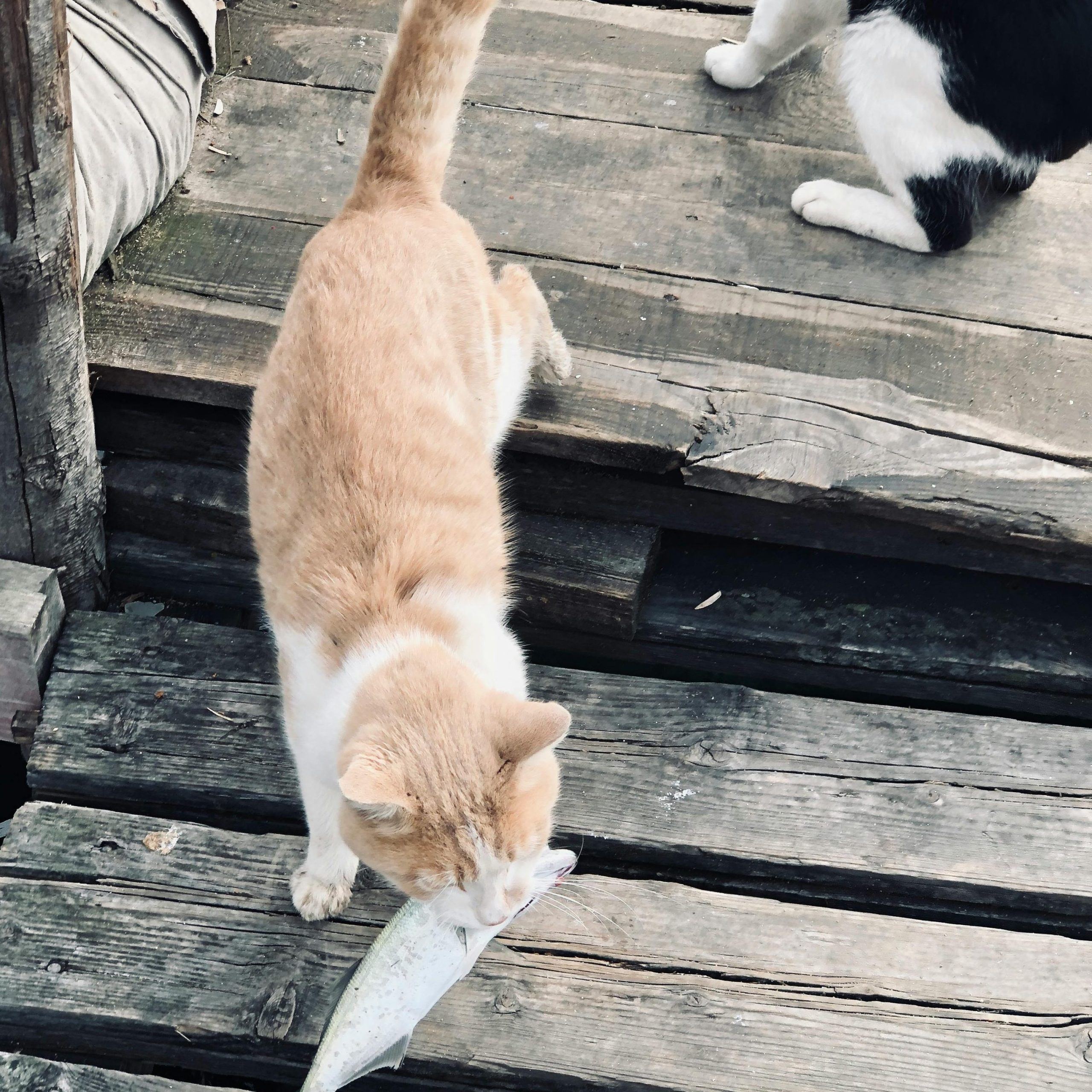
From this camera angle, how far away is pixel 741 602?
234cm

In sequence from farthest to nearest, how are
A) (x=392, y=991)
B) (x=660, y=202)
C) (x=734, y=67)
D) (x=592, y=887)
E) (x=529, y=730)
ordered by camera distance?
1. (x=734, y=67)
2. (x=660, y=202)
3. (x=592, y=887)
4. (x=392, y=991)
5. (x=529, y=730)

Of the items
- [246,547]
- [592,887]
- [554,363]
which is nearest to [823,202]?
[554,363]

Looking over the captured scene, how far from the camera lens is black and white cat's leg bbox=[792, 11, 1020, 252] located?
7.93 ft

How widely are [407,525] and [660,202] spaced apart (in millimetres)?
1321

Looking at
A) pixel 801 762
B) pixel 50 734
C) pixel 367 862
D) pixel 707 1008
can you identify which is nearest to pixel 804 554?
pixel 801 762

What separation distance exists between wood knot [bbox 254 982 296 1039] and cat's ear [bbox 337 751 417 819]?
54 centimetres

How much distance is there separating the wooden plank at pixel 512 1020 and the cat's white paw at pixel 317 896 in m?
0.03

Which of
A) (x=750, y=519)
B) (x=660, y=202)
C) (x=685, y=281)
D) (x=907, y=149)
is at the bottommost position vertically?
(x=750, y=519)

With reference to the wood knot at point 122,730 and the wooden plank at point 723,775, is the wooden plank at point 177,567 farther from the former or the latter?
the wood knot at point 122,730

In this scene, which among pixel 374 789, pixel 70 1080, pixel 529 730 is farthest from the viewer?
pixel 70 1080

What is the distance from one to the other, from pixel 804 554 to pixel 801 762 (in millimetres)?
575

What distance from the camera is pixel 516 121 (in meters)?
2.83

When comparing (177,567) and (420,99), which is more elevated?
(420,99)

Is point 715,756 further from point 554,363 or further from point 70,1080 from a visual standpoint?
point 70,1080
